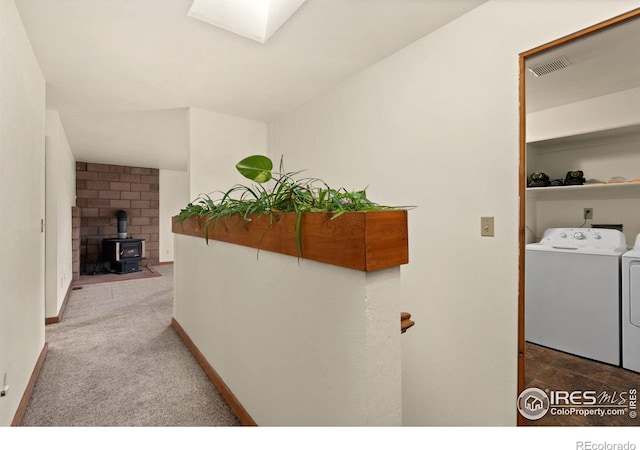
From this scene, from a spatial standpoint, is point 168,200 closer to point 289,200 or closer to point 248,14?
point 248,14

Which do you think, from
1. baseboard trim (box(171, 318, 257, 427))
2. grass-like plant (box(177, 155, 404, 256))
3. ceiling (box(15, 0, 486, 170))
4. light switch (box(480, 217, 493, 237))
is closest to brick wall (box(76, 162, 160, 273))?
ceiling (box(15, 0, 486, 170))

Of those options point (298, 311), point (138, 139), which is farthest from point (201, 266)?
point (138, 139)

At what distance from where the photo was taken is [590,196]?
5.13 feet

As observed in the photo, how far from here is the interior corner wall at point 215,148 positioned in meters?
3.06

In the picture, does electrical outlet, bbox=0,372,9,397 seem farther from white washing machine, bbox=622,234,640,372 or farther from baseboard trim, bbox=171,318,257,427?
white washing machine, bbox=622,234,640,372

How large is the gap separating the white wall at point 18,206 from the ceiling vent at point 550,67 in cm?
246

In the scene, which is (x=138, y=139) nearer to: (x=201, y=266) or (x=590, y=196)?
(x=201, y=266)

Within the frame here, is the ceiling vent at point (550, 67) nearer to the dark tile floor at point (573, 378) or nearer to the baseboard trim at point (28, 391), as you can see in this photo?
the dark tile floor at point (573, 378)

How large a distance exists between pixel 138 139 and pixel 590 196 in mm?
5108

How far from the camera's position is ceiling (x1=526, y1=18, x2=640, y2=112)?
1.27 meters

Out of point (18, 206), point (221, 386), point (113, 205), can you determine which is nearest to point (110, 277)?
point (113, 205)

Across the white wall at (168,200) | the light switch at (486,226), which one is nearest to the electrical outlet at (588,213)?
the light switch at (486,226)

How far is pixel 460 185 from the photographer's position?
67.4 inches

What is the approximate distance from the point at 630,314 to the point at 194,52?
3.14 m
